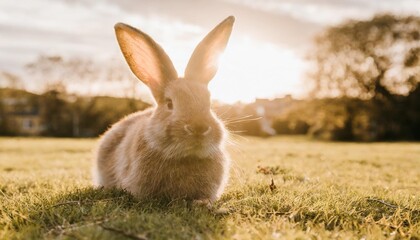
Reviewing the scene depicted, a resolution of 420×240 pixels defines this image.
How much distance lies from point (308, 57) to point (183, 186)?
39.4 metres

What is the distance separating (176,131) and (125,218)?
958 mm

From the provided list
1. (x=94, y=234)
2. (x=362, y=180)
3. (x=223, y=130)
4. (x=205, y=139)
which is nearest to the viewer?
(x=94, y=234)

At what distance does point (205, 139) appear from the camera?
12.2ft

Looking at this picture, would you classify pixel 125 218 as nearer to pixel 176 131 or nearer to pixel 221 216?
pixel 221 216

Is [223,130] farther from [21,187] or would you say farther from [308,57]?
[308,57]

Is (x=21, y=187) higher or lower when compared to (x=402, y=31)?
lower

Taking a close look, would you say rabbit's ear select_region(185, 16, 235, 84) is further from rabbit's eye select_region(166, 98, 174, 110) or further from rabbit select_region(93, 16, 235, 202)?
rabbit's eye select_region(166, 98, 174, 110)

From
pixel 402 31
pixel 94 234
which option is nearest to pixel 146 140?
pixel 94 234

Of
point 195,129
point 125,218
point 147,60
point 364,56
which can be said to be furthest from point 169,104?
point 364,56

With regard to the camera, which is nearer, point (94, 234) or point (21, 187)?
point (94, 234)

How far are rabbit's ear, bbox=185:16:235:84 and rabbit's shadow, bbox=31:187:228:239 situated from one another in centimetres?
136

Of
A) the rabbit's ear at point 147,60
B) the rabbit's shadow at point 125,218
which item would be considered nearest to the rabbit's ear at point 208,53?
the rabbit's ear at point 147,60

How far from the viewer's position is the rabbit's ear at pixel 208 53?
434 centimetres

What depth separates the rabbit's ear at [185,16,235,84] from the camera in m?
4.34
